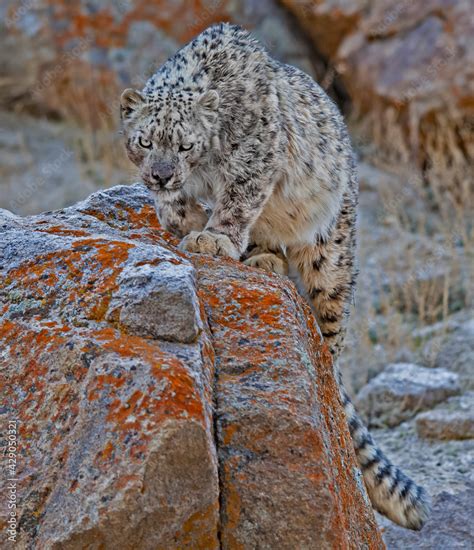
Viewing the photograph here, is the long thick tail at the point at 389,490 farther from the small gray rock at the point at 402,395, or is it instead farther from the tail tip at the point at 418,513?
the small gray rock at the point at 402,395

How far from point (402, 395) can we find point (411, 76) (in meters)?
5.00

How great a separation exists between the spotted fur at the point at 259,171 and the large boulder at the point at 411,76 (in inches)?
169

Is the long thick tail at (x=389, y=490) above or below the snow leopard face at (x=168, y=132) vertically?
below

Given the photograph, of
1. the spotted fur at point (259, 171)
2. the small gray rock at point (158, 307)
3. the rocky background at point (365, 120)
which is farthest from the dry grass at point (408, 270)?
the small gray rock at point (158, 307)

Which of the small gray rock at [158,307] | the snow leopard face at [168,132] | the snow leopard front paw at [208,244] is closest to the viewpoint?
the small gray rock at [158,307]

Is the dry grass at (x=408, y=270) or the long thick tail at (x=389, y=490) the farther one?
the dry grass at (x=408, y=270)

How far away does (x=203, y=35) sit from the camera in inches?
170

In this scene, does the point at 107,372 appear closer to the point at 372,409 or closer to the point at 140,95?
the point at 140,95

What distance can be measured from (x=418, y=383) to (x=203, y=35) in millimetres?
2686

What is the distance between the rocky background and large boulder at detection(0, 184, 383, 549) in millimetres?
2951

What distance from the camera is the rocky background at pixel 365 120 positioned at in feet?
23.0

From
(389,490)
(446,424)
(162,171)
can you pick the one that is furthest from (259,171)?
(446,424)

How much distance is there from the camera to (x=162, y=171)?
352 cm

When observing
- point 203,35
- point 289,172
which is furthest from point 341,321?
point 203,35
